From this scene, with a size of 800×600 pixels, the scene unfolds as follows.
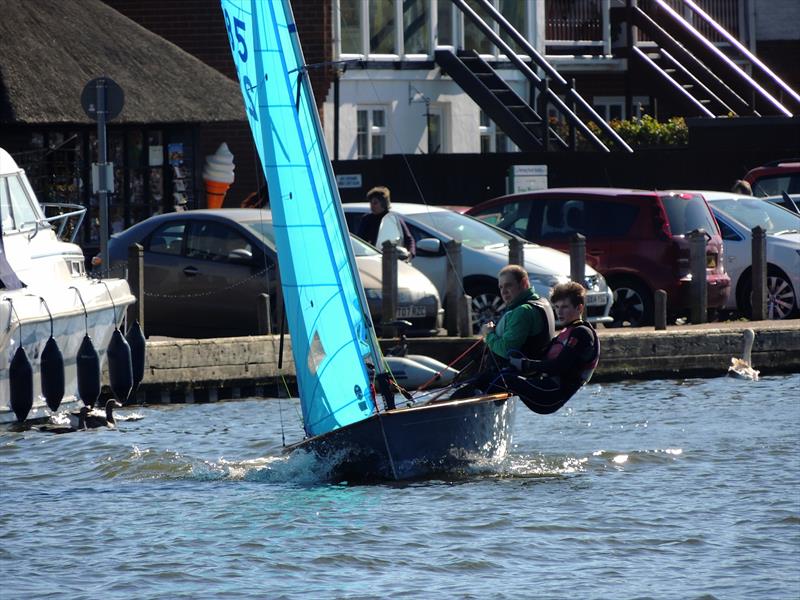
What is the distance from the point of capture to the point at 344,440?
43.5 feet

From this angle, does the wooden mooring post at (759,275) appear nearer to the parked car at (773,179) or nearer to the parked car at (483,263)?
the parked car at (483,263)

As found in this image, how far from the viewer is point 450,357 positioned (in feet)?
63.1

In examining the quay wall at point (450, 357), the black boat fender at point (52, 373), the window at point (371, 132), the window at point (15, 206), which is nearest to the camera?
the black boat fender at point (52, 373)

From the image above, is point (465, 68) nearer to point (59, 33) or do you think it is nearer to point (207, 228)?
point (59, 33)

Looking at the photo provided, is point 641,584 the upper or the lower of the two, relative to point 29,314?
lower

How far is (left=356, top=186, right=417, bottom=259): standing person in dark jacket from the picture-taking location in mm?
20203

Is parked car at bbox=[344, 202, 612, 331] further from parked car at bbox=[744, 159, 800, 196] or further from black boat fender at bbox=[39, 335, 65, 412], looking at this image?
parked car at bbox=[744, 159, 800, 196]

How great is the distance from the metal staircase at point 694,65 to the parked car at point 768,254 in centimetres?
1184

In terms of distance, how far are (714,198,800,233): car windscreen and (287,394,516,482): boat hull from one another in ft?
32.5

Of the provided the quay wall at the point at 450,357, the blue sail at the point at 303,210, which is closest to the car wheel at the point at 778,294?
the quay wall at the point at 450,357

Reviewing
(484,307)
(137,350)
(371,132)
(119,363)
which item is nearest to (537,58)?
(371,132)

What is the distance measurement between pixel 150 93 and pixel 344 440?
Answer: 615 inches

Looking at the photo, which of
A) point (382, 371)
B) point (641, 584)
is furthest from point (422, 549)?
point (382, 371)

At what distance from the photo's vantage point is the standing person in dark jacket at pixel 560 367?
13.5 metres
